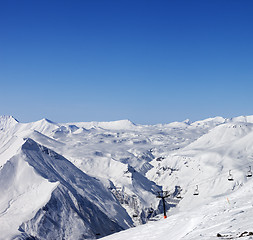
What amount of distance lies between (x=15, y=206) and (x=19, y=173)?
95.6 ft

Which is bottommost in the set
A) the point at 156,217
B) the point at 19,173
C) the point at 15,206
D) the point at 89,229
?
the point at 156,217

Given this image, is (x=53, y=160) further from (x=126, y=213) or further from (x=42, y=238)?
(x=42, y=238)

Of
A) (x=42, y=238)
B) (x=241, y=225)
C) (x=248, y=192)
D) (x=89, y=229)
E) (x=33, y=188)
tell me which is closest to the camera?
(x=241, y=225)

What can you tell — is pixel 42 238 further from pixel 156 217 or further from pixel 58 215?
pixel 156 217

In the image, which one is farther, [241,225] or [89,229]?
[89,229]

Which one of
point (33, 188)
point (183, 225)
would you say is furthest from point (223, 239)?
point (33, 188)

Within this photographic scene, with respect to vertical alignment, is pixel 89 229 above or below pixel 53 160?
below

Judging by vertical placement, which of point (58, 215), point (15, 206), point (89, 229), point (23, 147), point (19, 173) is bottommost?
point (89, 229)

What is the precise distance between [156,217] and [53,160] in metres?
74.6

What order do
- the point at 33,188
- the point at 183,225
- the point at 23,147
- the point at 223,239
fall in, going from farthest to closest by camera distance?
the point at 23,147 < the point at 33,188 < the point at 183,225 < the point at 223,239

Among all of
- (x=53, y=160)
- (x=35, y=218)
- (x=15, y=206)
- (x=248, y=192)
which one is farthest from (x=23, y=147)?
(x=248, y=192)

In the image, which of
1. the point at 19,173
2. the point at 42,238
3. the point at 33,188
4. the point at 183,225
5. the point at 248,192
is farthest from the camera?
the point at 19,173

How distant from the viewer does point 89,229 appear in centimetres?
13500

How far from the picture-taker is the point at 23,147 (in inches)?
7466
